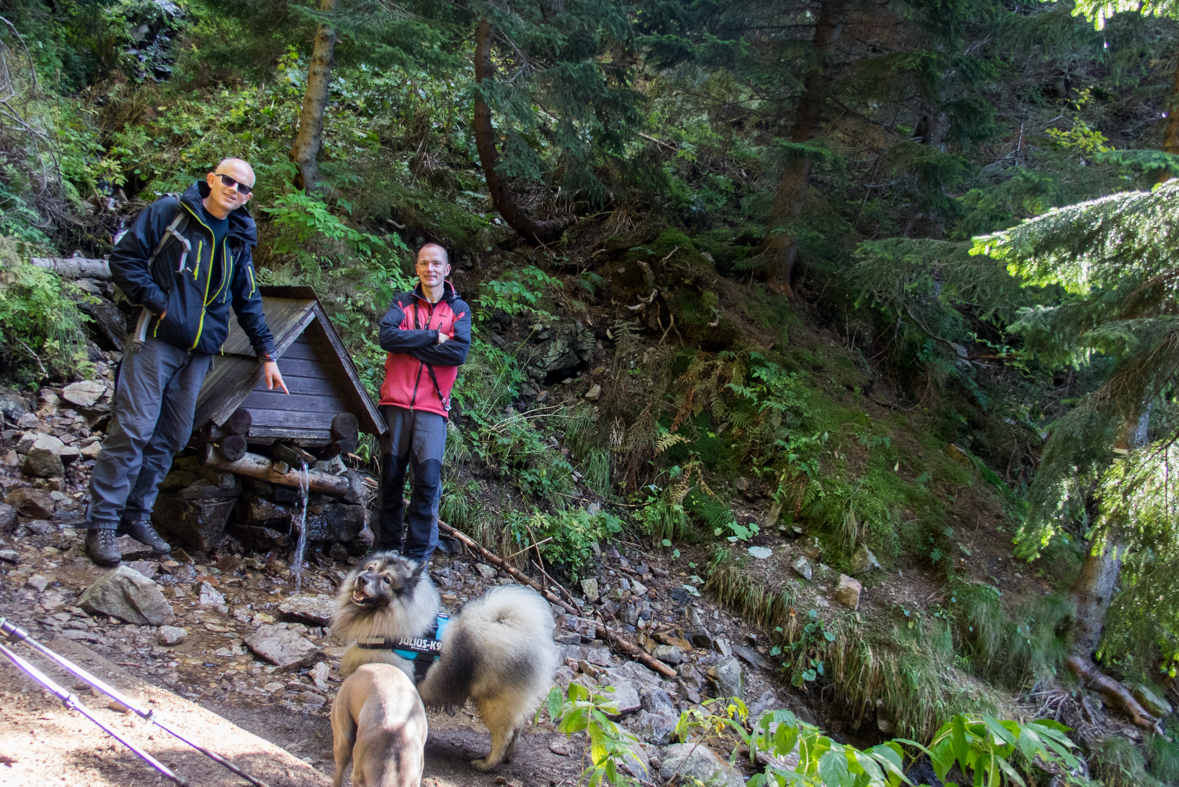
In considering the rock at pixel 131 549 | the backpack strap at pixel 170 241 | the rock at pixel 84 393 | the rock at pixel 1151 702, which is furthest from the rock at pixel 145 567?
the rock at pixel 1151 702

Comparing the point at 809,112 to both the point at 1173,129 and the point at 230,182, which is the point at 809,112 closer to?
the point at 1173,129

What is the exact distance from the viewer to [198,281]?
3.77 m

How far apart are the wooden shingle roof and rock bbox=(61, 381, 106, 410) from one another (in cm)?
182

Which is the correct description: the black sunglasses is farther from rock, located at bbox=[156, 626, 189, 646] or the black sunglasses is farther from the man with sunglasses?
rock, located at bbox=[156, 626, 189, 646]

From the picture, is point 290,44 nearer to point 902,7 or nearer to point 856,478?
point 902,7

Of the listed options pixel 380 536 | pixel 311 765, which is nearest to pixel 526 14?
pixel 380 536

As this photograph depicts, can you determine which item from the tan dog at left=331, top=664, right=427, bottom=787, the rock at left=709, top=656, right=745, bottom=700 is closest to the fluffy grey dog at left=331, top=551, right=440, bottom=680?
the tan dog at left=331, top=664, right=427, bottom=787

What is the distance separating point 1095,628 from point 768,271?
5.72m

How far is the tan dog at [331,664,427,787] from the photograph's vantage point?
2.09m

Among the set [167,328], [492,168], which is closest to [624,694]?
[167,328]

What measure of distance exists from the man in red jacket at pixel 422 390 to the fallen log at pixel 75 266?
3.67 meters

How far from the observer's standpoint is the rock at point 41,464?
4418 mm

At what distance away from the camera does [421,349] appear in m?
4.22

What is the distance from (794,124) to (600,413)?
5096 millimetres
